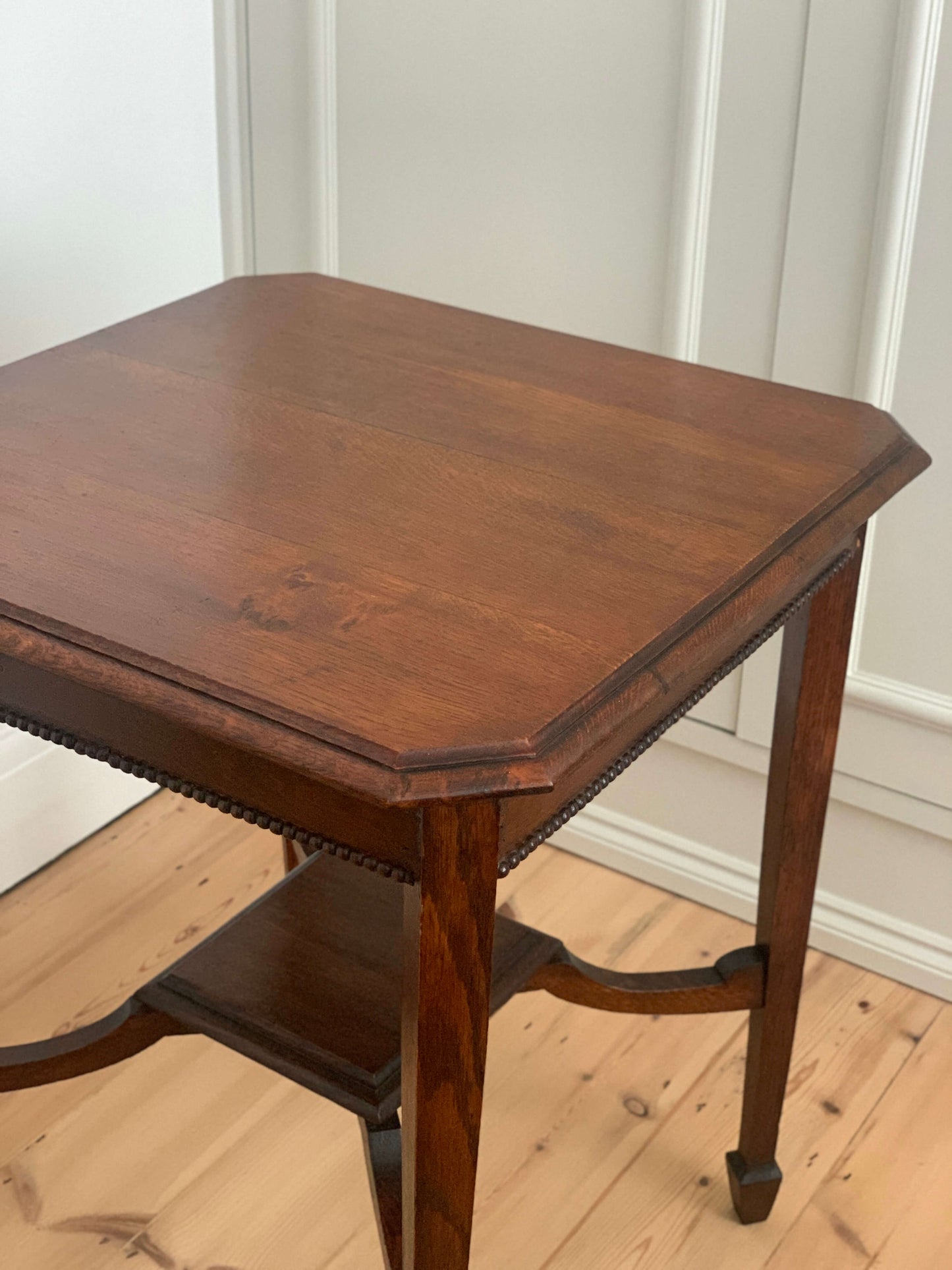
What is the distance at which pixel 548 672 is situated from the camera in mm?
804

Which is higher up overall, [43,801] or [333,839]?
[333,839]

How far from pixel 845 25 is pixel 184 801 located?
1291 millimetres

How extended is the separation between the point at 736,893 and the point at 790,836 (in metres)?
0.64

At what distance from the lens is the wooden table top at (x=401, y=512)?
0.79m

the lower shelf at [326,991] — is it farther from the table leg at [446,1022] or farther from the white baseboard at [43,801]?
the white baseboard at [43,801]

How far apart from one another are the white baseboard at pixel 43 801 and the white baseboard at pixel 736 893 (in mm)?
619

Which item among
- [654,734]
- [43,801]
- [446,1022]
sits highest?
[654,734]

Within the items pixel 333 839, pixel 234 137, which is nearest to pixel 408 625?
pixel 333 839

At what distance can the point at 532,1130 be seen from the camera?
155 centimetres

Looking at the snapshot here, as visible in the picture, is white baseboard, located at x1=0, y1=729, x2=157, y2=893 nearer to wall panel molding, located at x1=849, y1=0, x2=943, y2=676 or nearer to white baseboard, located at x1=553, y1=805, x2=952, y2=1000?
white baseboard, located at x1=553, y1=805, x2=952, y2=1000

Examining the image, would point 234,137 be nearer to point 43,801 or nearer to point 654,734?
point 43,801

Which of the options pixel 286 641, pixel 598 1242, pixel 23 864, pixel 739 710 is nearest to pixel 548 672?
pixel 286 641

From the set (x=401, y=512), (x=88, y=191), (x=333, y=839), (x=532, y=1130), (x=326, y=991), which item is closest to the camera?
(x=333, y=839)

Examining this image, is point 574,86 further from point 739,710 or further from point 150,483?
point 150,483
